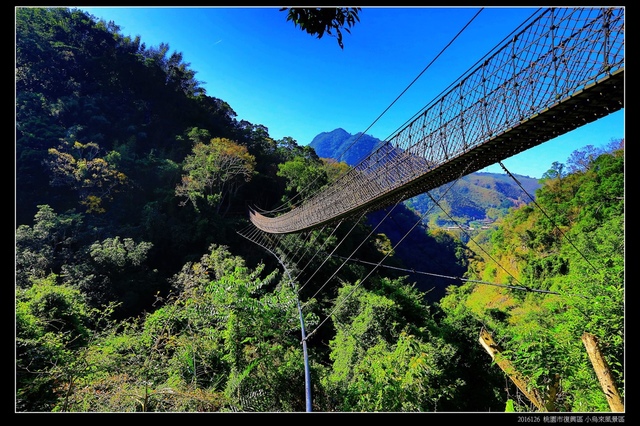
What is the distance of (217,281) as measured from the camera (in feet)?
12.8

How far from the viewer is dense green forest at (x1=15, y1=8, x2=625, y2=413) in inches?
87.9

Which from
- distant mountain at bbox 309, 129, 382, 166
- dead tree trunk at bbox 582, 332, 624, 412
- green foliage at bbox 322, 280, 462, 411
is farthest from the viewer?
distant mountain at bbox 309, 129, 382, 166

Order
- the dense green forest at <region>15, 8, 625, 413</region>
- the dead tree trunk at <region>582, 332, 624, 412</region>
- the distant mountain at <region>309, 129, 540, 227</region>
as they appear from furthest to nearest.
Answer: the distant mountain at <region>309, 129, 540, 227</region> → the dense green forest at <region>15, 8, 625, 413</region> → the dead tree trunk at <region>582, 332, 624, 412</region>

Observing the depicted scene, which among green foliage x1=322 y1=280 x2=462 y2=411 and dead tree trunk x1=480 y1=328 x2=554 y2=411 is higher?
dead tree trunk x1=480 y1=328 x2=554 y2=411

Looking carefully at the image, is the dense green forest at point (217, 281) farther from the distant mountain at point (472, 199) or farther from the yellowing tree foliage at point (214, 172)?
the distant mountain at point (472, 199)

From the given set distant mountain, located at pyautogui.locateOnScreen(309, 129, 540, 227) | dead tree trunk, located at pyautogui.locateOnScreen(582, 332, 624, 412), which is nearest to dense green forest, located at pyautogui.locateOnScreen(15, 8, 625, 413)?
dead tree trunk, located at pyautogui.locateOnScreen(582, 332, 624, 412)

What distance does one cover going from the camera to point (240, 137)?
54.3 ft

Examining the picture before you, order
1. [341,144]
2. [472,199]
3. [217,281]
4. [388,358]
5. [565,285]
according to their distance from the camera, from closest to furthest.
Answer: [388,358]
[217,281]
[565,285]
[472,199]
[341,144]

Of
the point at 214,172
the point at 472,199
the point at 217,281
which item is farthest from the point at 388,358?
the point at 472,199

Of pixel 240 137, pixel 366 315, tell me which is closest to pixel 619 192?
pixel 366 315

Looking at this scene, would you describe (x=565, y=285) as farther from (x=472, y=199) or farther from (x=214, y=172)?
(x=472, y=199)

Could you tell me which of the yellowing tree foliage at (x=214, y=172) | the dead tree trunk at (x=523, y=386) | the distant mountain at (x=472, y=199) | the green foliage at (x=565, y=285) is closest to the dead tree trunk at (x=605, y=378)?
the green foliage at (x=565, y=285)

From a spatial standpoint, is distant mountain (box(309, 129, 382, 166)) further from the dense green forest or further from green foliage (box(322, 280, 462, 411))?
green foliage (box(322, 280, 462, 411))
